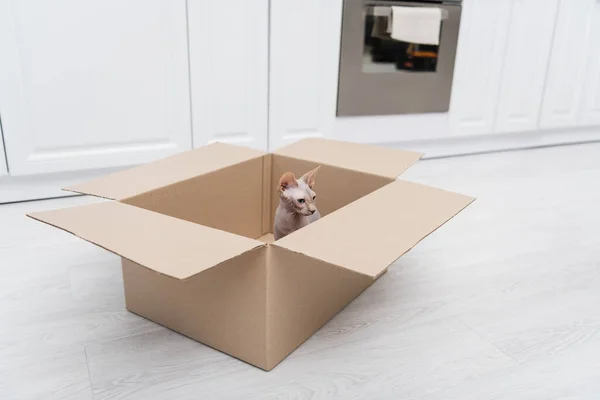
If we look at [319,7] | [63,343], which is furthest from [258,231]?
[319,7]

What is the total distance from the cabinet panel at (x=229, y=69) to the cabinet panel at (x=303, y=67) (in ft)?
0.14

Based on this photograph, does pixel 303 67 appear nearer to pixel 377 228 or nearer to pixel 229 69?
pixel 229 69

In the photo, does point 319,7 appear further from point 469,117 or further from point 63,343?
point 63,343

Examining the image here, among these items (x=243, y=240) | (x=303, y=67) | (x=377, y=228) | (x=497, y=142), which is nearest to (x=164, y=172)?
(x=243, y=240)

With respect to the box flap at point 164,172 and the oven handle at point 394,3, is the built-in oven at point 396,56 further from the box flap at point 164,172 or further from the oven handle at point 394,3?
the box flap at point 164,172

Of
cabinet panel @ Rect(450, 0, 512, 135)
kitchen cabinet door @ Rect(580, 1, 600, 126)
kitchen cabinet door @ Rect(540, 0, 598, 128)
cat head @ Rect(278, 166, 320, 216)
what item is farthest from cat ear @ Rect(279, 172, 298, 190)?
kitchen cabinet door @ Rect(580, 1, 600, 126)

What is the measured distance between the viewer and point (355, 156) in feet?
3.89

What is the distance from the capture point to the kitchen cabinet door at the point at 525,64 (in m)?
2.25

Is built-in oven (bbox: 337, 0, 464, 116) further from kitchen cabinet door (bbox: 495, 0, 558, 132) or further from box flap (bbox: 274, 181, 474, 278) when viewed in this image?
box flap (bbox: 274, 181, 474, 278)

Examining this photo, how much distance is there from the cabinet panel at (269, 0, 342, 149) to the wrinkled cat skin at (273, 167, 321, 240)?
0.95 metres

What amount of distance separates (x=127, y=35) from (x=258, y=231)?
31.3 inches

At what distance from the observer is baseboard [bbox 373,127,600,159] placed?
2281 millimetres

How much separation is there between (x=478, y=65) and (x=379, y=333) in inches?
64.4

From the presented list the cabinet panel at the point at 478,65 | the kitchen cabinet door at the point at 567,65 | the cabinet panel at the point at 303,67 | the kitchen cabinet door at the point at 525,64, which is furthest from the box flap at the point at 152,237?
the kitchen cabinet door at the point at 567,65
